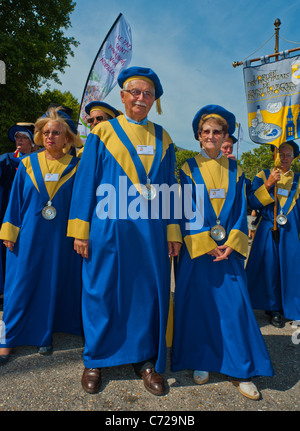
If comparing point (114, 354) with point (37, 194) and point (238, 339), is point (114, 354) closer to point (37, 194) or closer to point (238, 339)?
point (238, 339)

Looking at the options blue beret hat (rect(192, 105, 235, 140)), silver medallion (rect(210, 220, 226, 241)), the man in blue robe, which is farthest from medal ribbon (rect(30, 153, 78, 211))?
silver medallion (rect(210, 220, 226, 241))

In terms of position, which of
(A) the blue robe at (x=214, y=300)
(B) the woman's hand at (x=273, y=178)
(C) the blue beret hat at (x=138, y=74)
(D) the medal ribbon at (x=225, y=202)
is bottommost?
(A) the blue robe at (x=214, y=300)

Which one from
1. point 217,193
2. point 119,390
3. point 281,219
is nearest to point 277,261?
point 281,219

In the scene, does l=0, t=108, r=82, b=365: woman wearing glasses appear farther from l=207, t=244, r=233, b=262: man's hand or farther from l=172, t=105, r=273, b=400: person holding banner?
l=207, t=244, r=233, b=262: man's hand

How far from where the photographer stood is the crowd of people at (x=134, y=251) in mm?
2352

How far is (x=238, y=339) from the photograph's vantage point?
2.42m

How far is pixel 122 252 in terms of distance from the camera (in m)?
2.34

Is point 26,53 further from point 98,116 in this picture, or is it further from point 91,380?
point 91,380

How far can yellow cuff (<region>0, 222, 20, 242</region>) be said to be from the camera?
2.82 meters

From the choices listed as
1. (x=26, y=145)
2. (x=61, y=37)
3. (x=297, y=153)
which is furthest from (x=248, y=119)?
(x=61, y=37)

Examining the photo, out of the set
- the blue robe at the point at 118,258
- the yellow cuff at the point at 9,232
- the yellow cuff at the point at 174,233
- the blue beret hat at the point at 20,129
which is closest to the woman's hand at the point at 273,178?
the yellow cuff at the point at 174,233

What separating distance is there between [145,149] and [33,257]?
1415mm

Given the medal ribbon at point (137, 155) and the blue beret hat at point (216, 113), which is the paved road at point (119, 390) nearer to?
the medal ribbon at point (137, 155)

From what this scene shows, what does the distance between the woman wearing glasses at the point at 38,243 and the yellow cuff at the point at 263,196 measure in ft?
6.49
